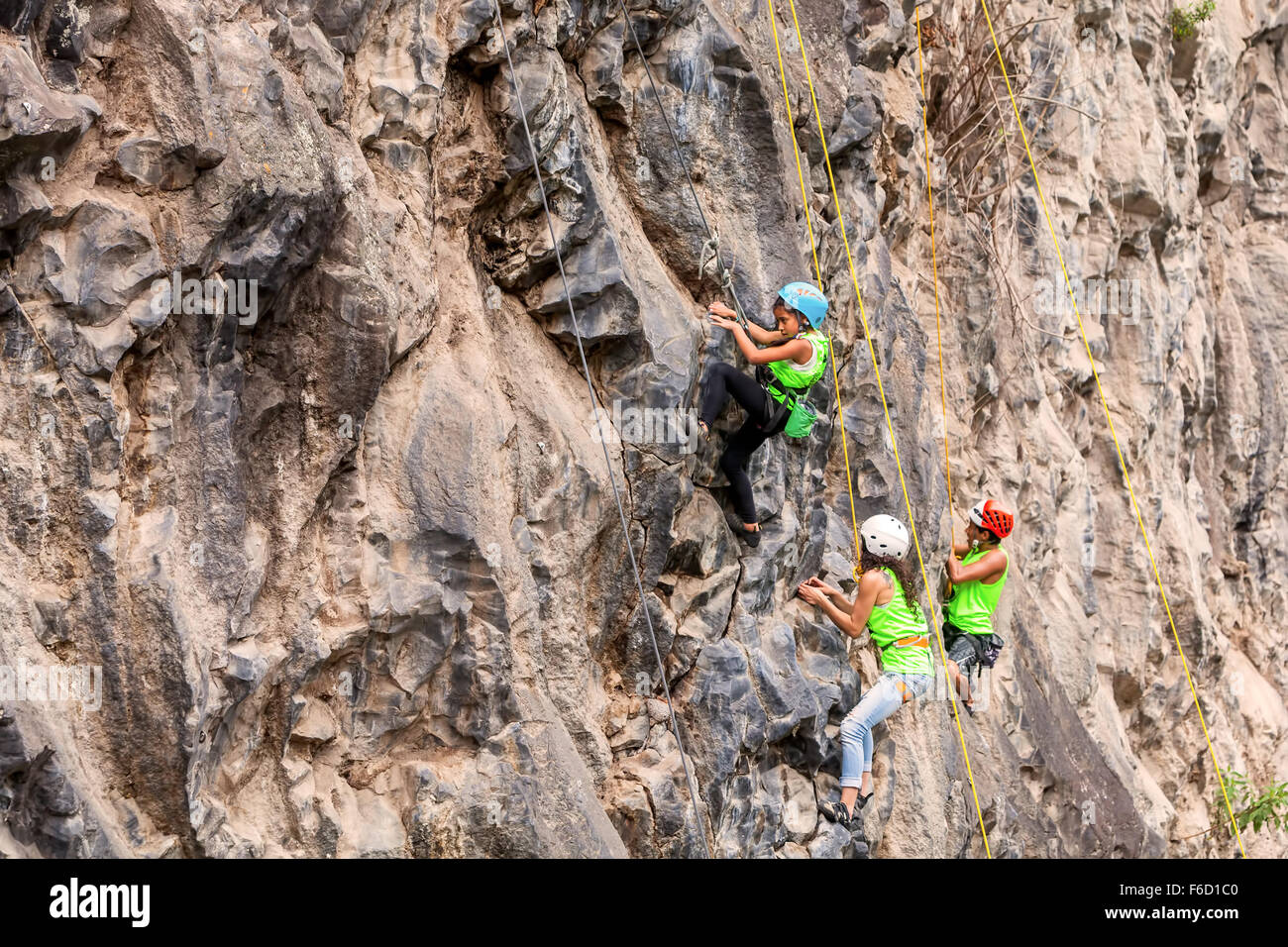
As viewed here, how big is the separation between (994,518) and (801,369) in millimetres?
1986

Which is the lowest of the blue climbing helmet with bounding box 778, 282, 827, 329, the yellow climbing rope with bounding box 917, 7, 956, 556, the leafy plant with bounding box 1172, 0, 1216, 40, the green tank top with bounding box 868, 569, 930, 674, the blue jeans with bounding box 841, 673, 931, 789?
the blue jeans with bounding box 841, 673, 931, 789

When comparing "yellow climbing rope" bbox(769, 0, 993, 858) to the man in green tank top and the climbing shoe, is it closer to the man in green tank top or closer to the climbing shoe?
the man in green tank top

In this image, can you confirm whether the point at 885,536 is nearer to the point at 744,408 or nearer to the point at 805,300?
the point at 744,408

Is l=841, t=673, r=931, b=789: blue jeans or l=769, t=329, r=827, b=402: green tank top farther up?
l=769, t=329, r=827, b=402: green tank top

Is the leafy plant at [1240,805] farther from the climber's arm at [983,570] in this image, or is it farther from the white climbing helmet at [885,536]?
the white climbing helmet at [885,536]

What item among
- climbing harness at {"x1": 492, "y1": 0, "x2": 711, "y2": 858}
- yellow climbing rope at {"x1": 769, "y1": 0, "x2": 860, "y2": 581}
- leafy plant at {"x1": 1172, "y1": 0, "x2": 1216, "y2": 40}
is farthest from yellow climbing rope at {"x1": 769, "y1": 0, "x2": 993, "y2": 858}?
leafy plant at {"x1": 1172, "y1": 0, "x2": 1216, "y2": 40}

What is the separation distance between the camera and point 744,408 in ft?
27.0

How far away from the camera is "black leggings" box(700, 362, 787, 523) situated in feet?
26.2

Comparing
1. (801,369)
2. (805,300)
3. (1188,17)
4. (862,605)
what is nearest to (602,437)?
(801,369)

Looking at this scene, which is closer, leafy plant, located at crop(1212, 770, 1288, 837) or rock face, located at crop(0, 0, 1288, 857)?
rock face, located at crop(0, 0, 1288, 857)

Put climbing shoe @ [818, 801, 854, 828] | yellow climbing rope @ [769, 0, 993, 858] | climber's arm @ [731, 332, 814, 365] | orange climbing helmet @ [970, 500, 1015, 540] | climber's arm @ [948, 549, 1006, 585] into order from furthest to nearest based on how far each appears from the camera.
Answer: yellow climbing rope @ [769, 0, 993, 858], climber's arm @ [948, 549, 1006, 585], orange climbing helmet @ [970, 500, 1015, 540], climbing shoe @ [818, 801, 854, 828], climber's arm @ [731, 332, 814, 365]

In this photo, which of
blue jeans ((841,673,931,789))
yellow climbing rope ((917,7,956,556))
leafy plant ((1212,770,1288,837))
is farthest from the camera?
leafy plant ((1212,770,1288,837))

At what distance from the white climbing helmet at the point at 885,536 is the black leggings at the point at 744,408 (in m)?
0.77

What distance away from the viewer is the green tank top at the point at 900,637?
8.23 meters
